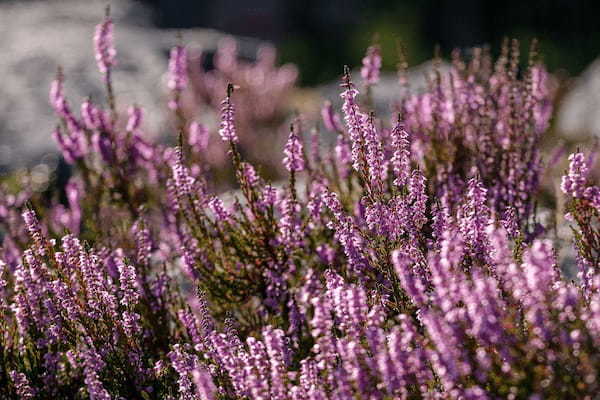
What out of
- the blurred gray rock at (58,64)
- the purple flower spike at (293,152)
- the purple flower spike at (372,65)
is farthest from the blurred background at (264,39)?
the purple flower spike at (293,152)

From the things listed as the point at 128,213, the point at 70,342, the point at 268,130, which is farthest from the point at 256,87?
the point at 70,342

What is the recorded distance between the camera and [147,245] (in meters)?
3.88

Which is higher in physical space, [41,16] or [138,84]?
[41,16]

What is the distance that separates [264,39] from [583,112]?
37.0 ft

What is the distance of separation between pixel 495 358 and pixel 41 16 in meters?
14.5

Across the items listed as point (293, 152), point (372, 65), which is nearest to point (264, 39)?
point (372, 65)

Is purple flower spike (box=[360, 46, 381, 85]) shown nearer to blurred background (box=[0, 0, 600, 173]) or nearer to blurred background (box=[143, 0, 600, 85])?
blurred background (box=[0, 0, 600, 173])

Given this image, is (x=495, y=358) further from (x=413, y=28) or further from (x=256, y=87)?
(x=413, y=28)

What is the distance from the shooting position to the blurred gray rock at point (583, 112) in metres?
8.92

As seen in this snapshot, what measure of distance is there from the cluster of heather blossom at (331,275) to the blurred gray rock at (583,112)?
4.54 metres

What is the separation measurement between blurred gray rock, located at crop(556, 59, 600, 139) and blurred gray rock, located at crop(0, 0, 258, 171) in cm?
525

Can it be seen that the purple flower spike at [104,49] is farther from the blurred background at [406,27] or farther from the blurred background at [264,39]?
the blurred background at [406,27]

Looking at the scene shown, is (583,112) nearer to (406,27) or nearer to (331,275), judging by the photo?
(331,275)

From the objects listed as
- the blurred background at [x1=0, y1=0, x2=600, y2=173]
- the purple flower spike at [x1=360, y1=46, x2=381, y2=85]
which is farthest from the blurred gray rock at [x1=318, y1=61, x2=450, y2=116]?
the purple flower spike at [x1=360, y1=46, x2=381, y2=85]
